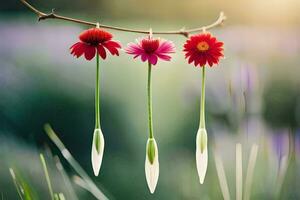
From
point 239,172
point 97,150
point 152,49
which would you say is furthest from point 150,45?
point 239,172

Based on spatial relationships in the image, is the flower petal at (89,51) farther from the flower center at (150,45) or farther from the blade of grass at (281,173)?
the blade of grass at (281,173)

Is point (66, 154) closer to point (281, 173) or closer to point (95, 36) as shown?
point (95, 36)

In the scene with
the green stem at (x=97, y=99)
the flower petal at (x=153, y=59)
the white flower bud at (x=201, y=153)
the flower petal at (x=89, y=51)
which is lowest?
the white flower bud at (x=201, y=153)

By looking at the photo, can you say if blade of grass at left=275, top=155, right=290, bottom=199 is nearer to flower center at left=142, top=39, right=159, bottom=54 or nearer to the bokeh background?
the bokeh background

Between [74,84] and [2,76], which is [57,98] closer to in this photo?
[74,84]

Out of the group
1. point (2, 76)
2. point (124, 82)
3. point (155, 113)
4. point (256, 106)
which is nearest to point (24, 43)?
point (2, 76)

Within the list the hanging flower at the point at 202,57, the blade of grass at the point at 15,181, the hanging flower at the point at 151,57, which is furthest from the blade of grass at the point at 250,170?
the blade of grass at the point at 15,181
